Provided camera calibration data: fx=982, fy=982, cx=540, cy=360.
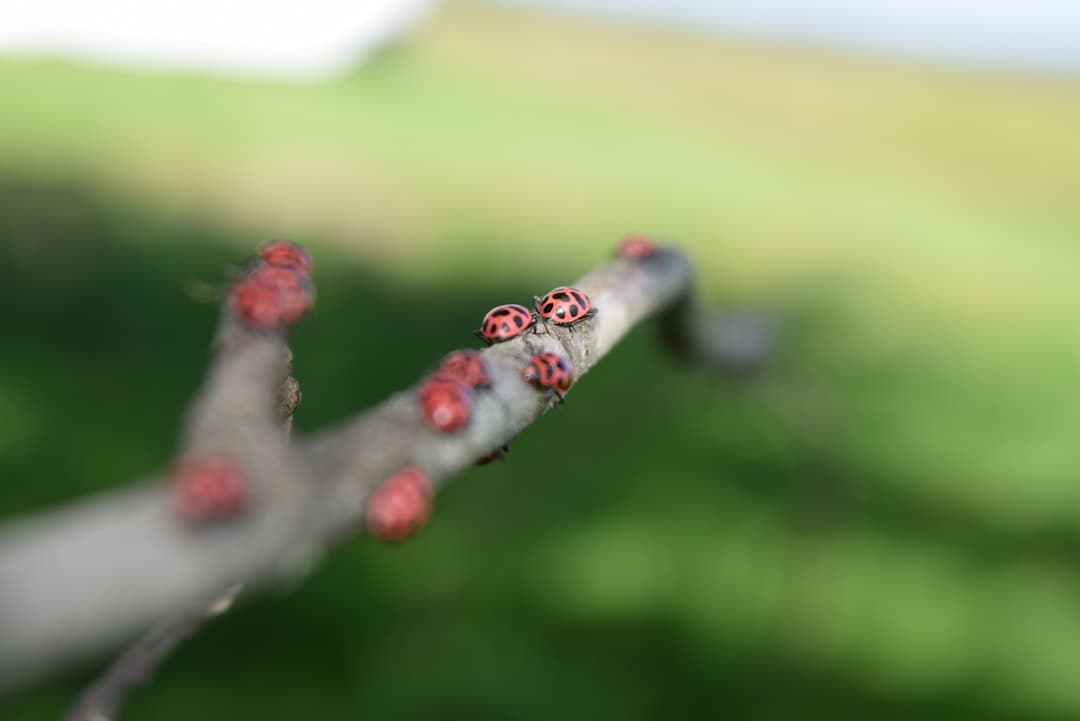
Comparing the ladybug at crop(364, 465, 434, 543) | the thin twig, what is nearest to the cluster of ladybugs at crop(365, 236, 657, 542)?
the ladybug at crop(364, 465, 434, 543)

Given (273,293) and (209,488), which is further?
(273,293)

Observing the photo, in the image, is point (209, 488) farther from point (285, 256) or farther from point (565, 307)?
point (565, 307)

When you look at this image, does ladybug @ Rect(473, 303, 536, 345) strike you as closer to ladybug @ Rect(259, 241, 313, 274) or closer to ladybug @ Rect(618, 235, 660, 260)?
ladybug @ Rect(259, 241, 313, 274)

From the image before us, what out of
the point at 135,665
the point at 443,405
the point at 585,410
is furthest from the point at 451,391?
the point at 585,410

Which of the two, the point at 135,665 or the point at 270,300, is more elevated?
the point at 270,300

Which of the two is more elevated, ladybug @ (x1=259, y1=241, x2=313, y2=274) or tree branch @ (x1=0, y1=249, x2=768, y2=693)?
ladybug @ (x1=259, y1=241, x2=313, y2=274)

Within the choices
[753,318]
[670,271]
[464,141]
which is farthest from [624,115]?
[670,271]

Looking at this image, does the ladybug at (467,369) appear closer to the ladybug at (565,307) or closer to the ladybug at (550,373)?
the ladybug at (550,373)
